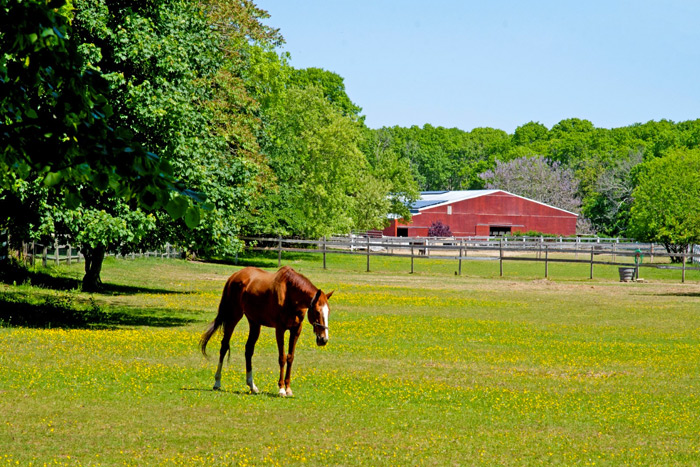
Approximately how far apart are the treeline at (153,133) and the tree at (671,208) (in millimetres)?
29527

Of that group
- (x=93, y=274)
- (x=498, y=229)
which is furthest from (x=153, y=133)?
(x=498, y=229)

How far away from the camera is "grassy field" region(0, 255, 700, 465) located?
36.5 ft

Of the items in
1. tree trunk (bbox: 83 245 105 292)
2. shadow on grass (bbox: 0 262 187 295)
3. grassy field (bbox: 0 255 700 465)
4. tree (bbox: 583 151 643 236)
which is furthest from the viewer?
tree (bbox: 583 151 643 236)

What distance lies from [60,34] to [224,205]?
22907 millimetres

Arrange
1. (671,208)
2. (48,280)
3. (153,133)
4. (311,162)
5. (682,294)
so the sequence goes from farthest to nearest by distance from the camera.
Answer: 1. (671,208)
2. (311,162)
3. (682,294)
4. (48,280)
5. (153,133)

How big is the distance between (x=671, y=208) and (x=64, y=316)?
68235 mm

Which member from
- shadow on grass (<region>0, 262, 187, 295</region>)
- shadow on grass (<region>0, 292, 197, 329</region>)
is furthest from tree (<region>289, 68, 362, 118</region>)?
shadow on grass (<region>0, 292, 197, 329</region>)

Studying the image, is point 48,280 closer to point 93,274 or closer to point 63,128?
point 93,274

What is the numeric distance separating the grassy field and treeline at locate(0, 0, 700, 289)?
3010 mm

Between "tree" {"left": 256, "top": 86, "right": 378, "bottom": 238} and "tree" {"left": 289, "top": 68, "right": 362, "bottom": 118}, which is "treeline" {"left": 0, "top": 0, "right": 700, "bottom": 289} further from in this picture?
"tree" {"left": 289, "top": 68, "right": 362, "bottom": 118}

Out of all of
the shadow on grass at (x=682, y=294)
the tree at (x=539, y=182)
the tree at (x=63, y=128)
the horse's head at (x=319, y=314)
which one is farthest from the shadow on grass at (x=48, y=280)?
the tree at (x=539, y=182)

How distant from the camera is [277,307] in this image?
47.5 ft

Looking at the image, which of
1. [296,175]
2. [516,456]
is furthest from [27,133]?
[296,175]

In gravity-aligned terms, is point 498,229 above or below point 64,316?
above
